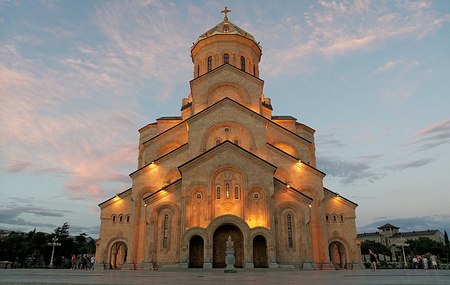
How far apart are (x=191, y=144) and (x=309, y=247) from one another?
1151 cm

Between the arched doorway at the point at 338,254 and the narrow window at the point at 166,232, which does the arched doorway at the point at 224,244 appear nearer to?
the narrow window at the point at 166,232

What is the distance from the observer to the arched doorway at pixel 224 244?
22.1m

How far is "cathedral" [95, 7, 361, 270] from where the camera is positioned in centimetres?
2194

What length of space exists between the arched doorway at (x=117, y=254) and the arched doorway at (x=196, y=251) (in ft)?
25.9

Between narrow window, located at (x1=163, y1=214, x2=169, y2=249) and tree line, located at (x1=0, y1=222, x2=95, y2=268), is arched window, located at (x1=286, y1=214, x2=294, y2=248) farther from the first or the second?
tree line, located at (x1=0, y1=222, x2=95, y2=268)

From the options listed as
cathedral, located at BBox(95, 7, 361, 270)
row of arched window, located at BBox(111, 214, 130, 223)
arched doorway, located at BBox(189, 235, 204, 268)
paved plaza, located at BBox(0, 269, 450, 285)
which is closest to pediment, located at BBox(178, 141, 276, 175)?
cathedral, located at BBox(95, 7, 361, 270)

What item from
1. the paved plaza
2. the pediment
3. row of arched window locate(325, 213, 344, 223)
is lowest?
the paved plaza

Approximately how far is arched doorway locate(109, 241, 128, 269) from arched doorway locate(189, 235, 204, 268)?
311 inches

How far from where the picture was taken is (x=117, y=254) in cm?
2931

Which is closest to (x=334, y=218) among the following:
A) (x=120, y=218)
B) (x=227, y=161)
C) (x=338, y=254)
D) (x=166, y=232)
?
(x=338, y=254)

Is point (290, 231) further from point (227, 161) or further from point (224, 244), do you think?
point (227, 161)

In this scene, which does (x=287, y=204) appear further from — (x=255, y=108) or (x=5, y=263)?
(x=5, y=263)

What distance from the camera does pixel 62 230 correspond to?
57.2 meters

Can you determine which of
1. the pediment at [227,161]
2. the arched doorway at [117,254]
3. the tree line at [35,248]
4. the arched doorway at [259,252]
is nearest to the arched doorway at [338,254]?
the arched doorway at [259,252]
